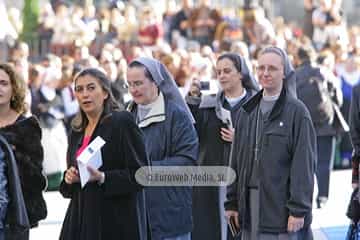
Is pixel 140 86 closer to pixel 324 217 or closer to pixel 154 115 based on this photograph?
pixel 154 115

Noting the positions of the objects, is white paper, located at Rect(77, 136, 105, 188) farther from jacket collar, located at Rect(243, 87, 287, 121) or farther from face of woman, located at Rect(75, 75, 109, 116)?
jacket collar, located at Rect(243, 87, 287, 121)

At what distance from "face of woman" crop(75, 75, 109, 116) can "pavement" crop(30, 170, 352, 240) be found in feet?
17.0

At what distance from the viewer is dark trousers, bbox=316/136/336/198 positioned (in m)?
14.8

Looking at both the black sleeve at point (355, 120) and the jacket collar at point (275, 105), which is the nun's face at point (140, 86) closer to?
the jacket collar at point (275, 105)

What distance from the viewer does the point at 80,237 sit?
7.55 metres

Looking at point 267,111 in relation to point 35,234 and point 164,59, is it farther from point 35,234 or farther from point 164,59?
point 164,59

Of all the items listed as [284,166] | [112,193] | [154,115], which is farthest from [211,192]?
[112,193]

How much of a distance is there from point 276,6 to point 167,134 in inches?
944

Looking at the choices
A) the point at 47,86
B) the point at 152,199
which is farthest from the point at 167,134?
the point at 47,86

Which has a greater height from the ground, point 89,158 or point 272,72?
point 272,72

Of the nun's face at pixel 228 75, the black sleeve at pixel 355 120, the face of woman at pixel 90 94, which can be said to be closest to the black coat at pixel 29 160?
the face of woman at pixel 90 94

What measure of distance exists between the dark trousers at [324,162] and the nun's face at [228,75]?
4919 millimetres

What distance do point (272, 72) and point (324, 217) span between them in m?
5.99

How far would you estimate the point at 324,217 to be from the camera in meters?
14.1
